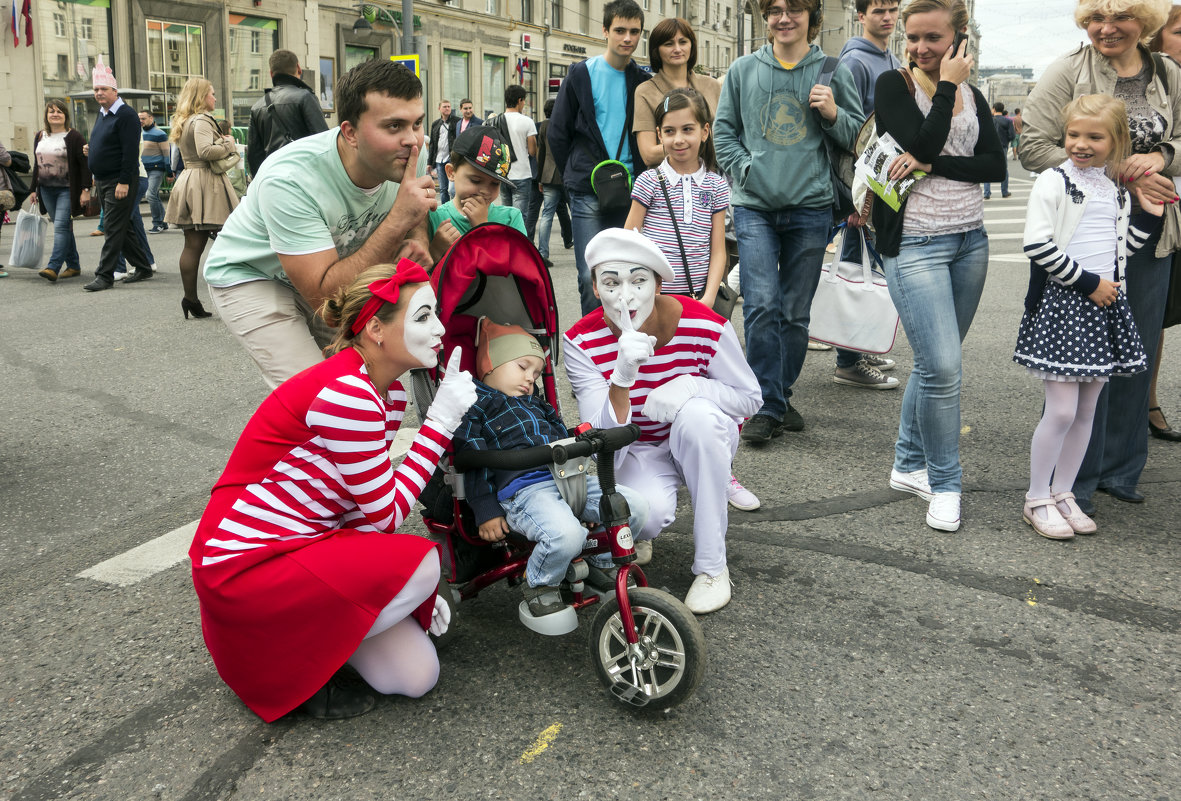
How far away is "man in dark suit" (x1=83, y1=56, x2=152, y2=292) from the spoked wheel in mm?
8905

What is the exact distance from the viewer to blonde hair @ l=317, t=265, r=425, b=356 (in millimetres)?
2771

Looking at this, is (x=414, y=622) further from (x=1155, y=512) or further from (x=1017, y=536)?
(x=1155, y=512)

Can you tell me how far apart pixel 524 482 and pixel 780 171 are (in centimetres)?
256

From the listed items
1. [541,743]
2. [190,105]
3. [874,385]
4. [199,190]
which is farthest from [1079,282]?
[190,105]

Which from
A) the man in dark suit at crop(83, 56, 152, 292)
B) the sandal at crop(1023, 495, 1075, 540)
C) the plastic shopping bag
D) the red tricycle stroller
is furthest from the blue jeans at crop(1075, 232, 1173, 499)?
the plastic shopping bag

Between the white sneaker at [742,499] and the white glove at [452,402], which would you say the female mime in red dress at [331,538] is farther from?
the white sneaker at [742,499]

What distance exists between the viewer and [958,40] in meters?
4.00

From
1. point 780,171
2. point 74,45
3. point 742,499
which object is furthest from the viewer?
point 74,45

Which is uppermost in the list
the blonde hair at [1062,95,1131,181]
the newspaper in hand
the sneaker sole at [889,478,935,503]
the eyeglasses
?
the eyeglasses

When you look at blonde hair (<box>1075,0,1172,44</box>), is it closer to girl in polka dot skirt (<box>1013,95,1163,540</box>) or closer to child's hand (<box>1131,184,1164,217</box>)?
girl in polka dot skirt (<box>1013,95,1163,540</box>)

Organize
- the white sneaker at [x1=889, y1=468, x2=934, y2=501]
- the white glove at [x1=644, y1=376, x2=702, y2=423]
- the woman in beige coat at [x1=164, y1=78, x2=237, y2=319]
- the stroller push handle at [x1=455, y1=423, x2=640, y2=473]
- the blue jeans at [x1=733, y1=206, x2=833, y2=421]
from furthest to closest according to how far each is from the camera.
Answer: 1. the woman in beige coat at [x1=164, y1=78, x2=237, y2=319]
2. the blue jeans at [x1=733, y1=206, x2=833, y2=421]
3. the white sneaker at [x1=889, y1=468, x2=934, y2=501]
4. the white glove at [x1=644, y1=376, x2=702, y2=423]
5. the stroller push handle at [x1=455, y1=423, x2=640, y2=473]

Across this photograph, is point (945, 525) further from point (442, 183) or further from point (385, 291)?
point (442, 183)

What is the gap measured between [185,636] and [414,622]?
89 cm

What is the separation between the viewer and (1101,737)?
2623mm
